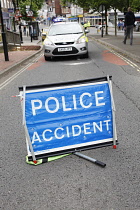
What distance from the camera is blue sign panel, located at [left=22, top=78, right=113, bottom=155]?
3197mm

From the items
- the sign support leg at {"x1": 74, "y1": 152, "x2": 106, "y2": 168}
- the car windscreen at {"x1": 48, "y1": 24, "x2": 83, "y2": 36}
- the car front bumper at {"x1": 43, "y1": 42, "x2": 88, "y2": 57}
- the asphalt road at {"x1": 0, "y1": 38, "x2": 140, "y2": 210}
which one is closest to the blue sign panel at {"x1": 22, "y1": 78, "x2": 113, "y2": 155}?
the sign support leg at {"x1": 74, "y1": 152, "x2": 106, "y2": 168}

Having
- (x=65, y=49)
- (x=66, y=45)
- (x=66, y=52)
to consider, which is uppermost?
(x=66, y=45)

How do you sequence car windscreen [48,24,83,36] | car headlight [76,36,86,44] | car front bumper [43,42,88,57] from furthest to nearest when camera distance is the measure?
car windscreen [48,24,83,36] < car headlight [76,36,86,44] < car front bumper [43,42,88,57]

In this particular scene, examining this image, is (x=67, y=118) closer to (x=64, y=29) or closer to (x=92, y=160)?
(x=92, y=160)

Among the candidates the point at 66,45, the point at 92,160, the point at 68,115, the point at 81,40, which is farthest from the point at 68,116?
the point at 81,40

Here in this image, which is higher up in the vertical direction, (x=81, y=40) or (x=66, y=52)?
(x=81, y=40)

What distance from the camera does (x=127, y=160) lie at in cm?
330

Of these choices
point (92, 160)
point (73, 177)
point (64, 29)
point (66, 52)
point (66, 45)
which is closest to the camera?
point (73, 177)

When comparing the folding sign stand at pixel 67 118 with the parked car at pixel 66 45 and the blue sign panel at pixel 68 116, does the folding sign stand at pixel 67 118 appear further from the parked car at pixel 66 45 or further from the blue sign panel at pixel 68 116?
the parked car at pixel 66 45

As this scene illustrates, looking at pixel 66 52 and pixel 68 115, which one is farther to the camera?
pixel 66 52

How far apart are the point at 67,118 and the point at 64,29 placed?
11.2 meters

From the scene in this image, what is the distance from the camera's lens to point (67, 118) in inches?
131

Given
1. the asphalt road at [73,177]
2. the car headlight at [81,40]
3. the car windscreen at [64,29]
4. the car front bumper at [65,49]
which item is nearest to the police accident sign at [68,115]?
the asphalt road at [73,177]

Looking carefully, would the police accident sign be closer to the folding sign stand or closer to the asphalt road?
the folding sign stand
